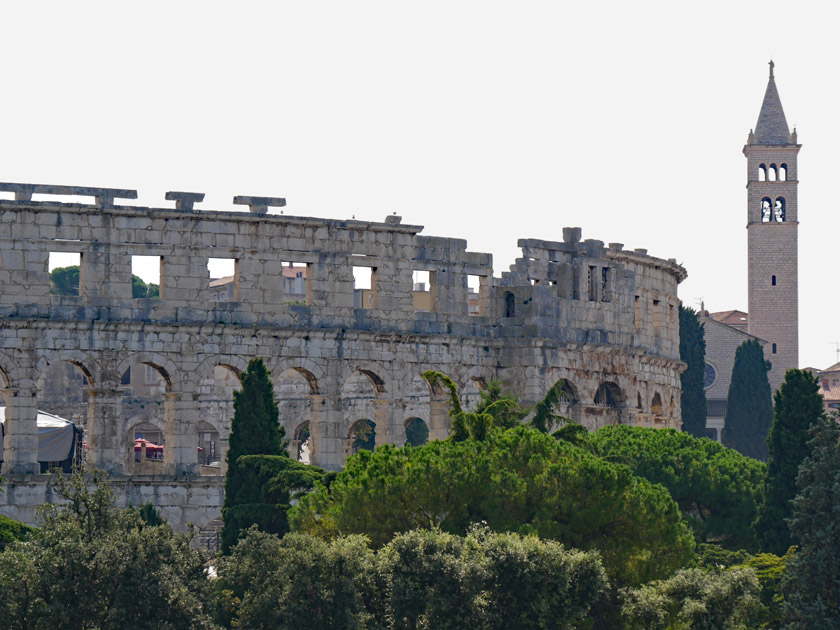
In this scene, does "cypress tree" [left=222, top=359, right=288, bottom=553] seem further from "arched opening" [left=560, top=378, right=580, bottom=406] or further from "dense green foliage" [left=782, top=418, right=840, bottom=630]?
"arched opening" [left=560, top=378, right=580, bottom=406]

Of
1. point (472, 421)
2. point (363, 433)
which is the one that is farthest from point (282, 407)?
point (472, 421)

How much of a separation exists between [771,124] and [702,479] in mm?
60171

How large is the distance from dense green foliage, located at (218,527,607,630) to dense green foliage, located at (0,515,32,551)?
18.6 feet

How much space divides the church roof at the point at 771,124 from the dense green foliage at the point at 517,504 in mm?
67304

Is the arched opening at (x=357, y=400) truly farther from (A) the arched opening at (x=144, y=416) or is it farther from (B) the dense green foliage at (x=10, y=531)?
(B) the dense green foliage at (x=10, y=531)

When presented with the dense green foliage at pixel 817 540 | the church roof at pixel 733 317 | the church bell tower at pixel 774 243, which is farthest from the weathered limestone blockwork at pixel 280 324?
the church roof at pixel 733 317

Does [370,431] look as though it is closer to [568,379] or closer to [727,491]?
[568,379]

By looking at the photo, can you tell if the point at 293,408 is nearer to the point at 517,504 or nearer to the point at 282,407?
the point at 282,407

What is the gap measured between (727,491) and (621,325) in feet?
40.1

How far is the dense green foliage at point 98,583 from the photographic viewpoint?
3534cm

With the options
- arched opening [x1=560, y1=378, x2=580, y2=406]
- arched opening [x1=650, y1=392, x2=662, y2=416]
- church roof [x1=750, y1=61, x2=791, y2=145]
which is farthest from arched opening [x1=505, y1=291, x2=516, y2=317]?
church roof [x1=750, y1=61, x2=791, y2=145]

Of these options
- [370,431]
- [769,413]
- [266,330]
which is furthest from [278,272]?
[769,413]

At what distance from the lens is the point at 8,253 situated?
5153cm

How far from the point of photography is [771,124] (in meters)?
107
